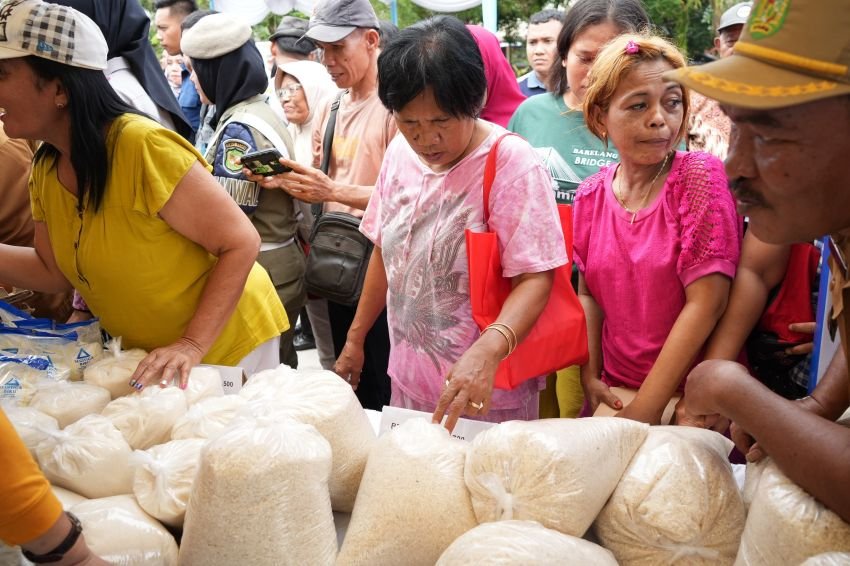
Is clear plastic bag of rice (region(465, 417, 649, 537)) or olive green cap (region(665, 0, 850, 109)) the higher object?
olive green cap (region(665, 0, 850, 109))

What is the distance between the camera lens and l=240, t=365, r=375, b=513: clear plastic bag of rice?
139 cm

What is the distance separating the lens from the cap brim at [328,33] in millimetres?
3117

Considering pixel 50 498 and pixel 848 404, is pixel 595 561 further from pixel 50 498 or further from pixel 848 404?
pixel 50 498

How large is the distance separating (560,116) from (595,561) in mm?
1949

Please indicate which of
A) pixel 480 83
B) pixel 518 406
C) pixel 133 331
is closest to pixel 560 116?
pixel 480 83

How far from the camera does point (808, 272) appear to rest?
6.57 feet

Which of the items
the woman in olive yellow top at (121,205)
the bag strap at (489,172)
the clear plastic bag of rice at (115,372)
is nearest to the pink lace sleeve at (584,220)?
the bag strap at (489,172)

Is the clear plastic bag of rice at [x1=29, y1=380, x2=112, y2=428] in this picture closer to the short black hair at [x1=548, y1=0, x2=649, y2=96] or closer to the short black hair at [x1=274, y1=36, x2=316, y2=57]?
the short black hair at [x1=548, y1=0, x2=649, y2=96]

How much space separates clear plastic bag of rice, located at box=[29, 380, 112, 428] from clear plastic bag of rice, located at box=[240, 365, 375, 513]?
409 mm

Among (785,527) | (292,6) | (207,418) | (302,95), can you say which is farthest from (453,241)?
(292,6)

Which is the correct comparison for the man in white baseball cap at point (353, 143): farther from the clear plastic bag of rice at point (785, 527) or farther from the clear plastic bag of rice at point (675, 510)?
the clear plastic bag of rice at point (785, 527)

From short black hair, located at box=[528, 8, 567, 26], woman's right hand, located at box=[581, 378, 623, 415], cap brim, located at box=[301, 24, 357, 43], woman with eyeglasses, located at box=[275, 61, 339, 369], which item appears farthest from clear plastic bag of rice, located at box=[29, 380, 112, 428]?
short black hair, located at box=[528, 8, 567, 26]

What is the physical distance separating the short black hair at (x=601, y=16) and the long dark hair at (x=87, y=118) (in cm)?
155

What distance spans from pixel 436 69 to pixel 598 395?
39.7 inches
